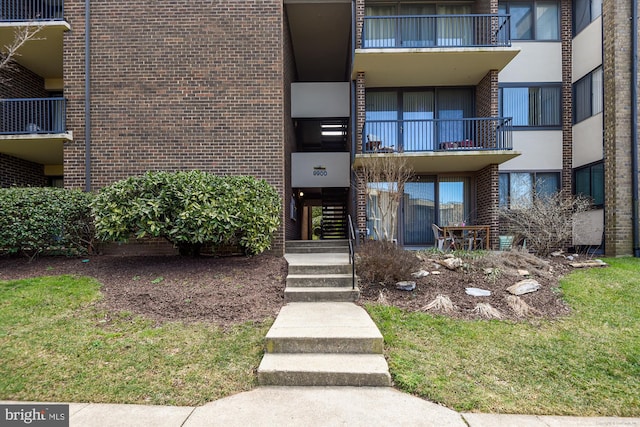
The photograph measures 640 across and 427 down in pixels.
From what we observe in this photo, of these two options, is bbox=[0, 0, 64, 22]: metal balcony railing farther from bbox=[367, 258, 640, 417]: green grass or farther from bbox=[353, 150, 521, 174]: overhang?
bbox=[367, 258, 640, 417]: green grass

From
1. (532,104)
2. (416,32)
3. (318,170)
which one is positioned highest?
(416,32)

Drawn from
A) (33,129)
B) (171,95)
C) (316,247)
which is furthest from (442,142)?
(33,129)

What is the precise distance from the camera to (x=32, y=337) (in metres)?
4.59

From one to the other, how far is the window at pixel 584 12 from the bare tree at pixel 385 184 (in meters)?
7.31

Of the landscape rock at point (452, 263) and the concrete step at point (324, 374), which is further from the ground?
the landscape rock at point (452, 263)

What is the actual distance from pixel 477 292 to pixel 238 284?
418 centimetres

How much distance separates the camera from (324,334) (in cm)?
434

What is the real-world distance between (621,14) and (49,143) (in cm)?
1572

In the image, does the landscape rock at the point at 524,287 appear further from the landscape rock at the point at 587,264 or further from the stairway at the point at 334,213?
the stairway at the point at 334,213

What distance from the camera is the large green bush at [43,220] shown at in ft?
23.9

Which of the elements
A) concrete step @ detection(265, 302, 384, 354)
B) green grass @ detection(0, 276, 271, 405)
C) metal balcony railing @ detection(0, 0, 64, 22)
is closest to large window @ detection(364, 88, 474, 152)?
concrete step @ detection(265, 302, 384, 354)

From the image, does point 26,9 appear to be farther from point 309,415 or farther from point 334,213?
point 309,415

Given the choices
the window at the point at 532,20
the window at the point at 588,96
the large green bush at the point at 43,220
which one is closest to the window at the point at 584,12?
the window at the point at 532,20

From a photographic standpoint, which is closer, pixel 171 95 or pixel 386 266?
pixel 386 266
